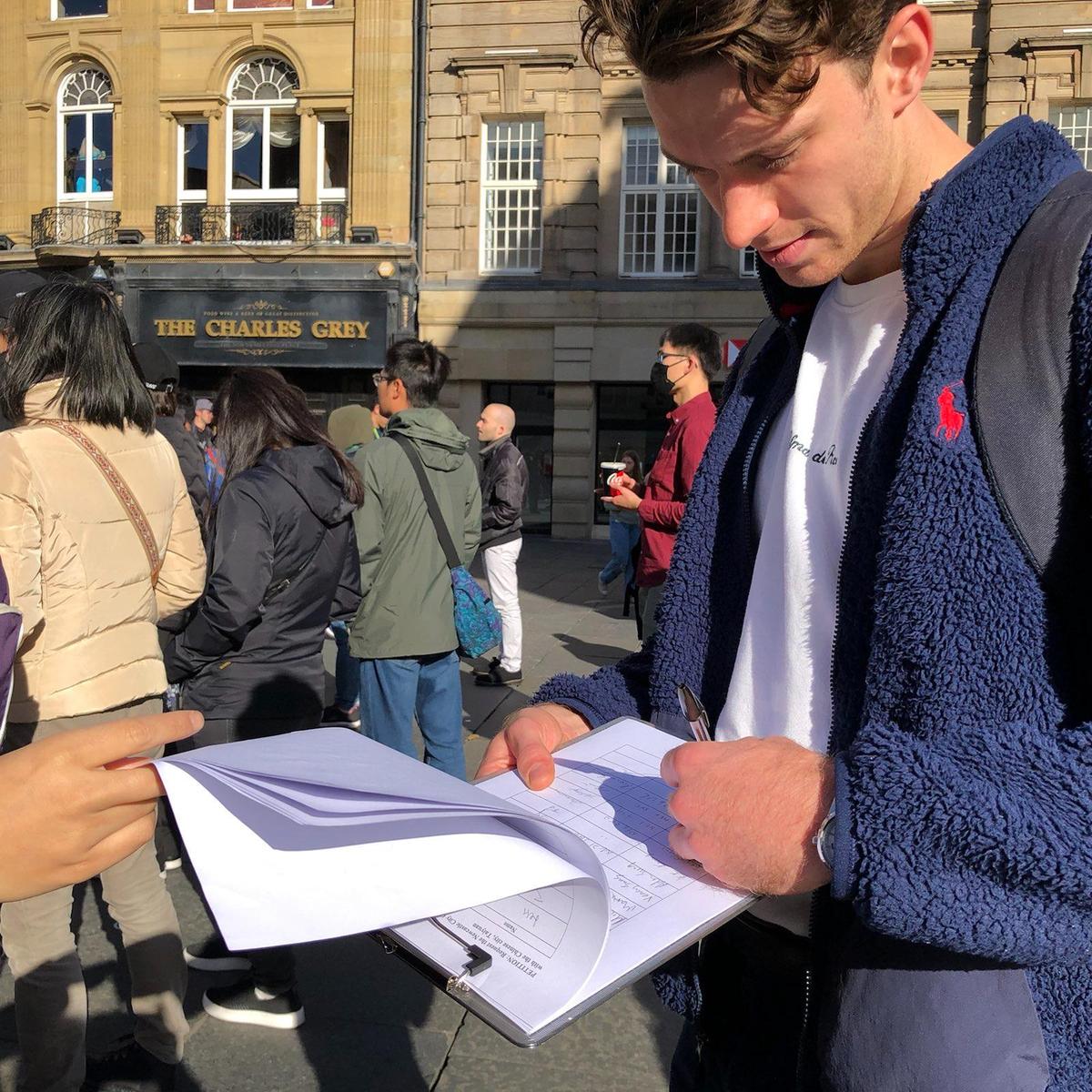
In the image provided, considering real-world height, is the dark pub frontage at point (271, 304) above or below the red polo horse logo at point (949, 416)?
above

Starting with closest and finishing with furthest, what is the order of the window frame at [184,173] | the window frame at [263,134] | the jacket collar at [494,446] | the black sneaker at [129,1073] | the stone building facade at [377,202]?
the black sneaker at [129,1073]
the jacket collar at [494,446]
the stone building facade at [377,202]
the window frame at [263,134]
the window frame at [184,173]

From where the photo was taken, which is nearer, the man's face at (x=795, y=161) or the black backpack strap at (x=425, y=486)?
the man's face at (x=795, y=161)

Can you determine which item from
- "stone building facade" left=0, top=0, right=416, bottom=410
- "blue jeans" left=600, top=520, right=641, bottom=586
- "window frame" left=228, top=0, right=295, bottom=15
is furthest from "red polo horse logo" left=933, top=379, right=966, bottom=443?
"window frame" left=228, top=0, right=295, bottom=15

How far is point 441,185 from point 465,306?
209 cm

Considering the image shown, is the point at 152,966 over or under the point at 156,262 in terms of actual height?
under

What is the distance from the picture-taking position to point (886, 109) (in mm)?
1087

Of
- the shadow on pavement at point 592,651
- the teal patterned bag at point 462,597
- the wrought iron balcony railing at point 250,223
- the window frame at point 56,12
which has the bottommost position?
the shadow on pavement at point 592,651

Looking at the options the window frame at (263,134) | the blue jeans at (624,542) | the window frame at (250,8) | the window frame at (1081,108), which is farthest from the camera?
the window frame at (263,134)

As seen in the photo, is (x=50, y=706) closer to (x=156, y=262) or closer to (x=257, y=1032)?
(x=257, y=1032)

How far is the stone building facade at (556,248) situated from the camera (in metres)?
16.8

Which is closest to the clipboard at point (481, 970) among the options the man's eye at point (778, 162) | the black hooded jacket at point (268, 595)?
the man's eye at point (778, 162)

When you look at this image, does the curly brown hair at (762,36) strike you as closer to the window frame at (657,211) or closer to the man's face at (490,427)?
the man's face at (490,427)

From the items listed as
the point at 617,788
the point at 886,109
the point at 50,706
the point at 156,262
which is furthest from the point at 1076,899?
the point at 156,262

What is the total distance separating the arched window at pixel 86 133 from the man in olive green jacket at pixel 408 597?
1691 cm
